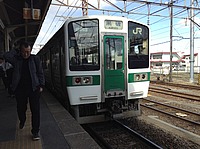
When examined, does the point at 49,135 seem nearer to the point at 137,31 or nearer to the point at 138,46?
the point at 138,46

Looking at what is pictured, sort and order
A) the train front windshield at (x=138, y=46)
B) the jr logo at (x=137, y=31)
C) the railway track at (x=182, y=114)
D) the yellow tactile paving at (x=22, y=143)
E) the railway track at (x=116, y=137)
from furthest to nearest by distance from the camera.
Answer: the railway track at (x=182, y=114) < the jr logo at (x=137, y=31) < the train front windshield at (x=138, y=46) < the railway track at (x=116, y=137) < the yellow tactile paving at (x=22, y=143)

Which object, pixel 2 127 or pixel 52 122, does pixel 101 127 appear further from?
pixel 2 127

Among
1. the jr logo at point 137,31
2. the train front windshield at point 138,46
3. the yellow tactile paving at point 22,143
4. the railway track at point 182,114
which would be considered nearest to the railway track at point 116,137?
the yellow tactile paving at point 22,143

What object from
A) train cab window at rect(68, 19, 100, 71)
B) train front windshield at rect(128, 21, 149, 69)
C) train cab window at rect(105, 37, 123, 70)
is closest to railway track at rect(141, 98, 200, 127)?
train front windshield at rect(128, 21, 149, 69)

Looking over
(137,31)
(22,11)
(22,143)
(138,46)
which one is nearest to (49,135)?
(22,143)

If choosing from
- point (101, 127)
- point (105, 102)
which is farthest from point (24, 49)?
point (101, 127)

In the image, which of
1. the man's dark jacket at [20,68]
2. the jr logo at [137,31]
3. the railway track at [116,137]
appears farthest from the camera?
the jr logo at [137,31]

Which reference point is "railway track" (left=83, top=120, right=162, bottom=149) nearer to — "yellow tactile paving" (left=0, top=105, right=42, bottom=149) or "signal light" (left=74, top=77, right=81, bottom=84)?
"signal light" (left=74, top=77, right=81, bottom=84)

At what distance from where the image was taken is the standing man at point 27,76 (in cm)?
356

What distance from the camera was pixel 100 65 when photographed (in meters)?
5.43

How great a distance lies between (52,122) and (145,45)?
327 centimetres

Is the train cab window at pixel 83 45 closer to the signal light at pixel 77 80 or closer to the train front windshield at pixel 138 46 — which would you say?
the signal light at pixel 77 80

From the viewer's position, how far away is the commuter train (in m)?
5.27

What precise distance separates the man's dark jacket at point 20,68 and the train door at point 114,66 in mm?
2141
